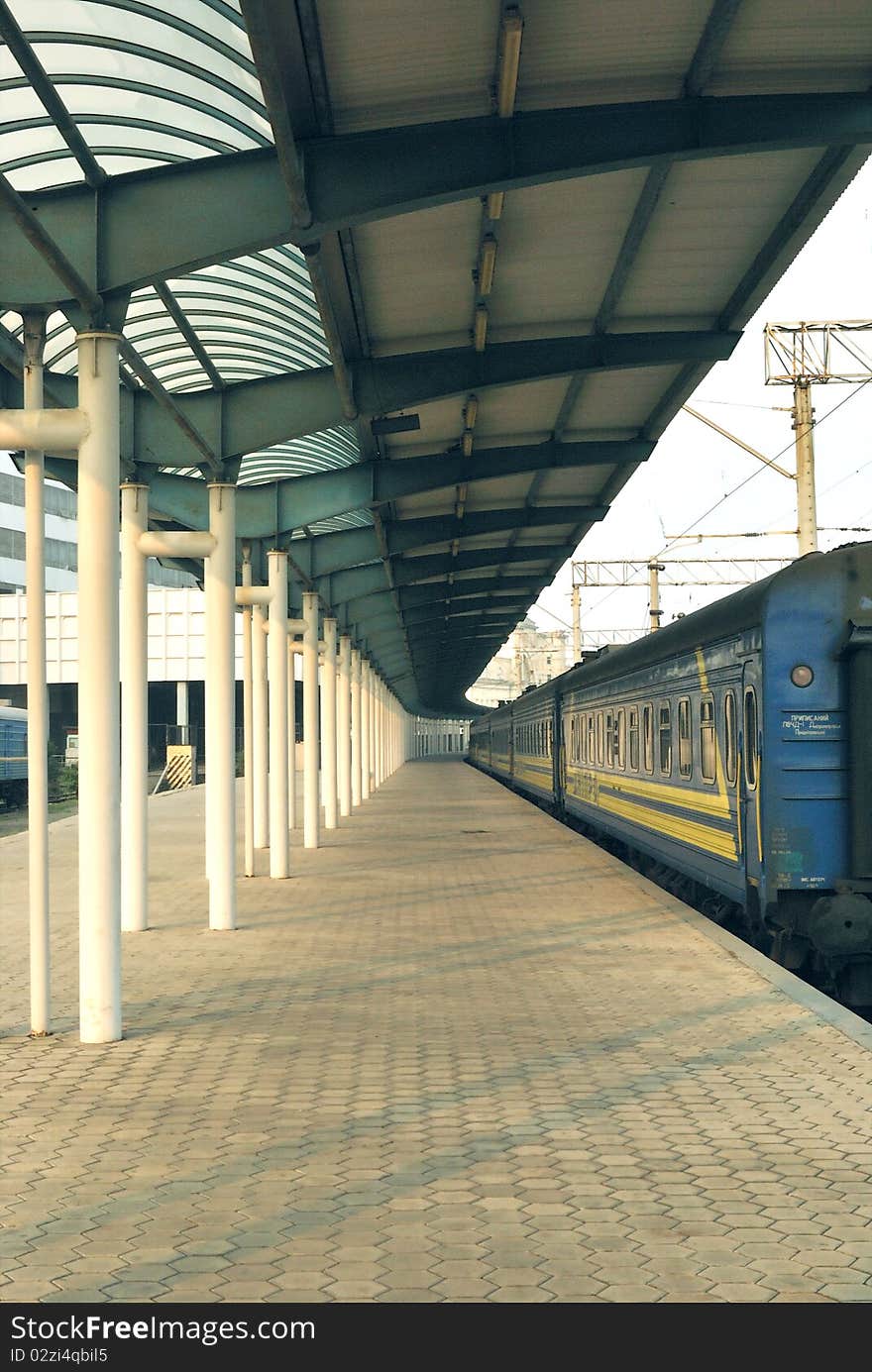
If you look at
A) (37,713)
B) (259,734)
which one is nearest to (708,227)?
(37,713)

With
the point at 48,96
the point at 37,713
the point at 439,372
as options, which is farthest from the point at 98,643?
the point at 439,372

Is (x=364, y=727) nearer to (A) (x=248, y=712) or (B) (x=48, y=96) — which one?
(A) (x=248, y=712)

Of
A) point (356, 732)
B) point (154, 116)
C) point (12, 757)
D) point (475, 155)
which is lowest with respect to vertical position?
point (12, 757)

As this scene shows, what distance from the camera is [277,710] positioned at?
18.4 meters

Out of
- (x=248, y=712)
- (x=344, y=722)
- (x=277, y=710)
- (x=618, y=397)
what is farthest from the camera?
(x=344, y=722)

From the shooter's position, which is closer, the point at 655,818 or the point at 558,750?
the point at 655,818

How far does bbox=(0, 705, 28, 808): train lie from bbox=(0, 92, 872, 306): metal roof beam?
116ft

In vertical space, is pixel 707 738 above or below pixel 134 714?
below

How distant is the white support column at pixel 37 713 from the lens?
8766 millimetres

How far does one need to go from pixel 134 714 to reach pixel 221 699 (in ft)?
3.67

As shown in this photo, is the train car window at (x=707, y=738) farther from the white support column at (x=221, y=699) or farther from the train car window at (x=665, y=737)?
the white support column at (x=221, y=699)

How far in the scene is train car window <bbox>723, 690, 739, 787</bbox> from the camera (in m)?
12.0

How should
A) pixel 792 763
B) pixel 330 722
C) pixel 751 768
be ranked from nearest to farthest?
pixel 792 763 < pixel 751 768 < pixel 330 722

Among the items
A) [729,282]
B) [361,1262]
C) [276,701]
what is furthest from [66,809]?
[361,1262]
